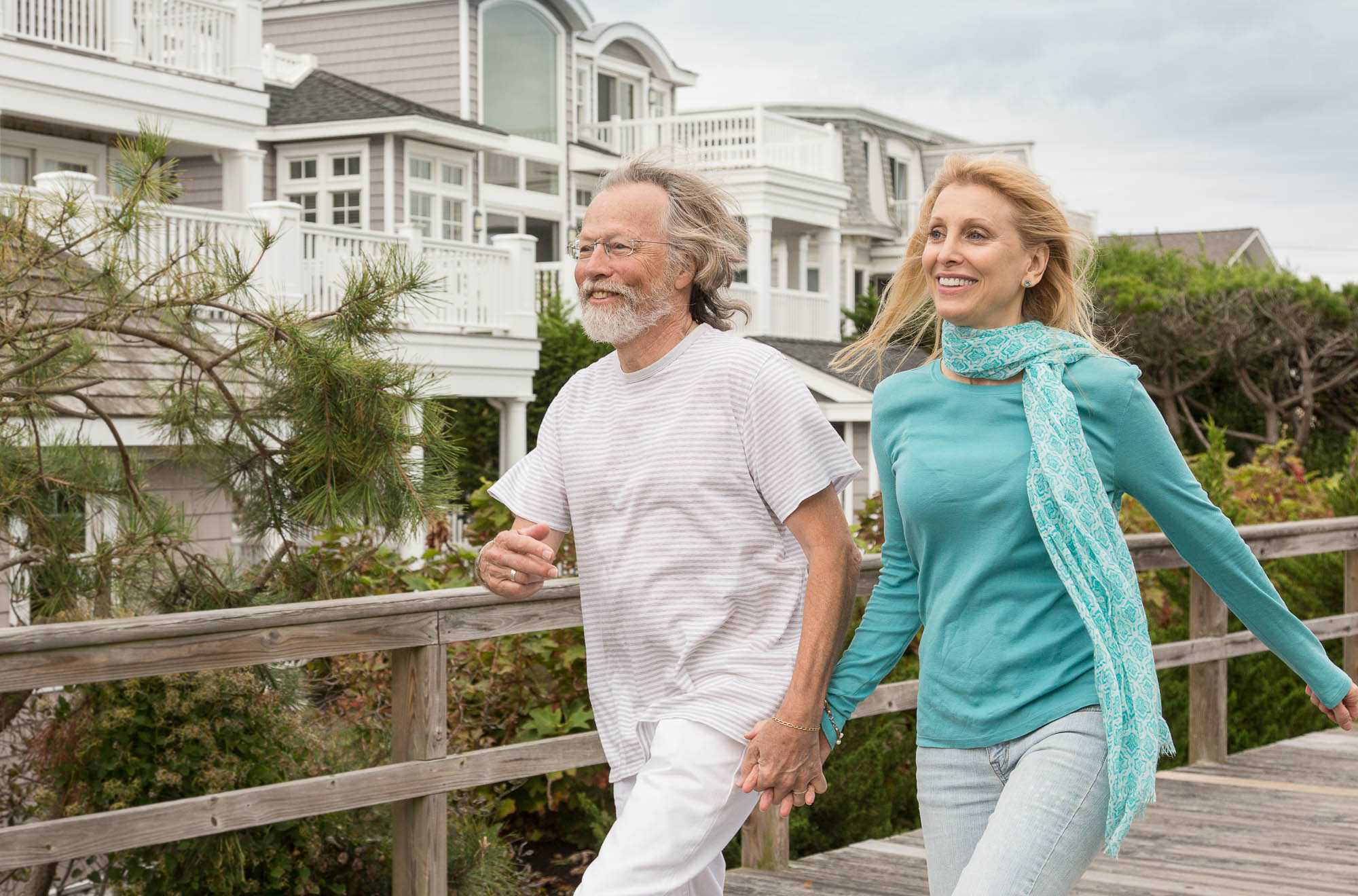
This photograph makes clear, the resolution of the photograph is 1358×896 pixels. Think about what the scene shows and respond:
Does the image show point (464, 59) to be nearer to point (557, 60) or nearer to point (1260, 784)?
point (557, 60)

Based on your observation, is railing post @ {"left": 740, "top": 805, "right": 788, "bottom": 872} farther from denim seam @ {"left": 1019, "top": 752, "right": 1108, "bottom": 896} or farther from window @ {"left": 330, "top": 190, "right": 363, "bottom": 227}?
window @ {"left": 330, "top": 190, "right": 363, "bottom": 227}

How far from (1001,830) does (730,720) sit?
492 millimetres

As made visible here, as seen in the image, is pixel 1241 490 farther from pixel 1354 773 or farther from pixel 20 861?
pixel 20 861

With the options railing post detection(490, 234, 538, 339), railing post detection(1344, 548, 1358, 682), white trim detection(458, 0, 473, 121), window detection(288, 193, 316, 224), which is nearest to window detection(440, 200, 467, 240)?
white trim detection(458, 0, 473, 121)

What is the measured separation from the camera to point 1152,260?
33906mm

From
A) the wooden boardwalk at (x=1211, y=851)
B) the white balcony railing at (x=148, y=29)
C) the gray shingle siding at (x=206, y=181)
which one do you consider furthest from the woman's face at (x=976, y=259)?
the gray shingle siding at (x=206, y=181)

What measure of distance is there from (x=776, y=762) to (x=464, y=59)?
71.7ft

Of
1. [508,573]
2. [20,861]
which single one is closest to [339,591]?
[20,861]

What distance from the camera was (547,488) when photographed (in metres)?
3.02

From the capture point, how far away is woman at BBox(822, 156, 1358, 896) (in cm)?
248

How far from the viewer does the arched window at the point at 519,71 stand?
24344 millimetres

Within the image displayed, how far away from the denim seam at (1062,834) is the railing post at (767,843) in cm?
269

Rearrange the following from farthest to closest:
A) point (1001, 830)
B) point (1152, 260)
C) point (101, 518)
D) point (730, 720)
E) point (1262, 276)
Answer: point (1152, 260)
point (1262, 276)
point (101, 518)
point (730, 720)
point (1001, 830)

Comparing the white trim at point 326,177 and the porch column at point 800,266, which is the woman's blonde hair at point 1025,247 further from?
the porch column at point 800,266
